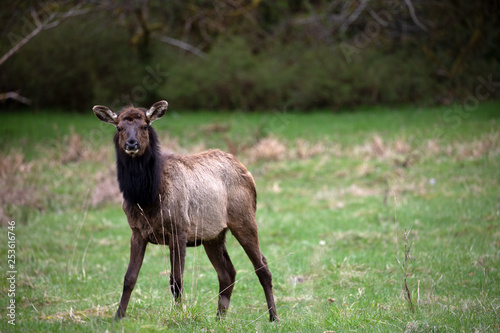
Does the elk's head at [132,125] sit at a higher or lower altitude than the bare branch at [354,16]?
lower

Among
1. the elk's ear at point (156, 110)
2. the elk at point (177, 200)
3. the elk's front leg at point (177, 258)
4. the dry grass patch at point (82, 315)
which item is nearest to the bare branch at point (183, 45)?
the elk at point (177, 200)

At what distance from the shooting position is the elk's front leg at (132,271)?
6.15 m

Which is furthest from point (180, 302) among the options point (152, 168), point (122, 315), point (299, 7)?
point (299, 7)

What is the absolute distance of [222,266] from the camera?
281 inches


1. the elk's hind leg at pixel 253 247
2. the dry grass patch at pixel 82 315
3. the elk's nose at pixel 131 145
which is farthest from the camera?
the elk's hind leg at pixel 253 247

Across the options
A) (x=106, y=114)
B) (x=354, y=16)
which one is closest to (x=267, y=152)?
(x=354, y=16)

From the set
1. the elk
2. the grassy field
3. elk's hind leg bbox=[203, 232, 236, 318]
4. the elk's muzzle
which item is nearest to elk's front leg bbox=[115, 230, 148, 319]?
the elk

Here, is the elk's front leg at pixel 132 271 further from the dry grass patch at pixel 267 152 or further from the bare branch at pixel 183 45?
the bare branch at pixel 183 45

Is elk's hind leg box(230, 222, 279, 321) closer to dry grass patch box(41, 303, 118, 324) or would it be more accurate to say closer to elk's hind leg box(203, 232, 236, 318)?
elk's hind leg box(203, 232, 236, 318)

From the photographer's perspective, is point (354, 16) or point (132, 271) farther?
point (354, 16)

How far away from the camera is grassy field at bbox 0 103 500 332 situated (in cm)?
644

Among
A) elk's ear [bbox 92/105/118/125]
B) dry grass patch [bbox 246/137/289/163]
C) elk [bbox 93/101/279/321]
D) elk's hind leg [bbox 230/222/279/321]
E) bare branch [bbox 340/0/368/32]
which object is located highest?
bare branch [bbox 340/0/368/32]

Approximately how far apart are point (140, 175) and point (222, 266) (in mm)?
1578

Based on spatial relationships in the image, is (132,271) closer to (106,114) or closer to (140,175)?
(140,175)
